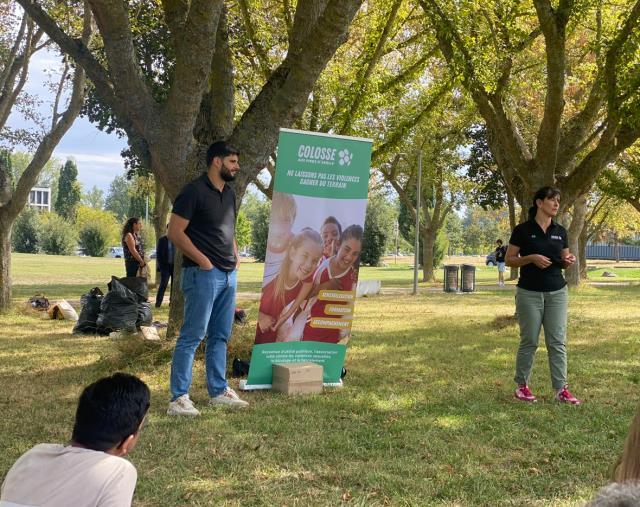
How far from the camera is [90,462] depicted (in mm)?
2182

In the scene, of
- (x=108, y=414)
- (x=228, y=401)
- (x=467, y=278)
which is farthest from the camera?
(x=467, y=278)

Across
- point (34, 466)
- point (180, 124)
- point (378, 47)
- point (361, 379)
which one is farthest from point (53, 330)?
point (34, 466)

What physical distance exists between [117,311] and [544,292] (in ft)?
21.9

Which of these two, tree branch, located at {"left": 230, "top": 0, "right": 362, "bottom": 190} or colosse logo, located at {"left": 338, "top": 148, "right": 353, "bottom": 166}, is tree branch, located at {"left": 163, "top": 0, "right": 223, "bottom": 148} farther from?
colosse logo, located at {"left": 338, "top": 148, "right": 353, "bottom": 166}

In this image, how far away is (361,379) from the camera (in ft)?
24.7

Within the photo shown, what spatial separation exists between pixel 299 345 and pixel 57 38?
420cm

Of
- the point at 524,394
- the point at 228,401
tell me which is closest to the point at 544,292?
the point at 524,394

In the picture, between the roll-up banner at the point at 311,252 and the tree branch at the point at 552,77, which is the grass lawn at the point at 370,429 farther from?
the tree branch at the point at 552,77

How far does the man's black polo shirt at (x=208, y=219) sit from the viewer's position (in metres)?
5.72

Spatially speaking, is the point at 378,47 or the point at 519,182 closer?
the point at 519,182

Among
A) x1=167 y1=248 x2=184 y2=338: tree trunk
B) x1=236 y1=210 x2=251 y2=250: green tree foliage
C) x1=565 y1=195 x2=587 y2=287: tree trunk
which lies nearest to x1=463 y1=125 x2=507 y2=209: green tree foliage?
x1=565 y1=195 x2=587 y2=287: tree trunk

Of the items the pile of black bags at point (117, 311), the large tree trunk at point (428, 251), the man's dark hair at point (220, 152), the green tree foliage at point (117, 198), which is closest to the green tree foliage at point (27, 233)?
the large tree trunk at point (428, 251)

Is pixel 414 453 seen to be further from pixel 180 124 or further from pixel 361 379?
pixel 180 124

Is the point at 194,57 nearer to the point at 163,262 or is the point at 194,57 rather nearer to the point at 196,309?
the point at 196,309
